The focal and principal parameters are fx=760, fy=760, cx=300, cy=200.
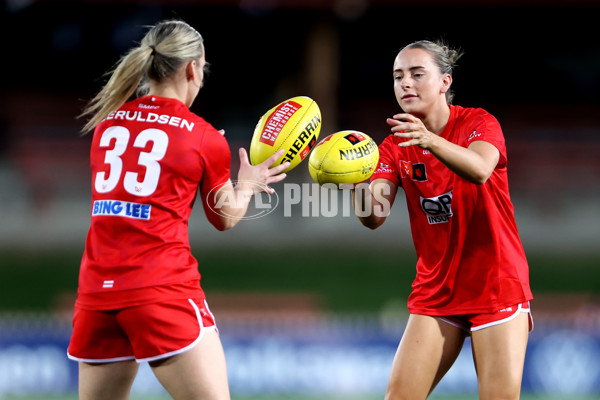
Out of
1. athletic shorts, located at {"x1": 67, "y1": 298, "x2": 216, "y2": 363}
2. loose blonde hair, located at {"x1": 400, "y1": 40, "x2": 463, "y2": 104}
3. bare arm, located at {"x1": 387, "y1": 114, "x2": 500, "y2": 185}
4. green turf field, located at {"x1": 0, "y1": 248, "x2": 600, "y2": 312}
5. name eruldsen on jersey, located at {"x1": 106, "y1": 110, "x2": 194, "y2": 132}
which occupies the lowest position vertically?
athletic shorts, located at {"x1": 67, "y1": 298, "x2": 216, "y2": 363}

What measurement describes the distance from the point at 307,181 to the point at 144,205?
29.5ft

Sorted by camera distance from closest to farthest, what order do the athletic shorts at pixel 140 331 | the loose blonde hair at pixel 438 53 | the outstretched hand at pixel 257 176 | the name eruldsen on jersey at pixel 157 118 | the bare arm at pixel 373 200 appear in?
the athletic shorts at pixel 140 331
the name eruldsen on jersey at pixel 157 118
the outstretched hand at pixel 257 176
the loose blonde hair at pixel 438 53
the bare arm at pixel 373 200

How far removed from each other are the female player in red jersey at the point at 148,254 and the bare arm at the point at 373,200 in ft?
3.17

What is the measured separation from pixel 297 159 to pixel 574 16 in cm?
1370

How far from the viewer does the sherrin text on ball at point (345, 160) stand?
12.6ft

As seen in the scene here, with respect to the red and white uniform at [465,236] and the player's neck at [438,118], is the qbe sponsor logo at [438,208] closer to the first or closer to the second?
the red and white uniform at [465,236]

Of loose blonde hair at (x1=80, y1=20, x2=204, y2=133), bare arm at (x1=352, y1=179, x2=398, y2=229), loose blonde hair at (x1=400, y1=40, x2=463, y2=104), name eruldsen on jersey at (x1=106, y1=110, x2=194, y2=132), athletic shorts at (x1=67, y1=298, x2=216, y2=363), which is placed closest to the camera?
athletic shorts at (x1=67, y1=298, x2=216, y2=363)

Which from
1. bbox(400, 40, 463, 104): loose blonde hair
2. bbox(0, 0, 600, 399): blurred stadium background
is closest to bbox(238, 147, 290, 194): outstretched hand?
bbox(400, 40, 463, 104): loose blonde hair

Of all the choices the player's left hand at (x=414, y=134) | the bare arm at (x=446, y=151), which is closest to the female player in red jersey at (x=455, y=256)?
the bare arm at (x=446, y=151)

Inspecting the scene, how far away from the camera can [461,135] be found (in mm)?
3822

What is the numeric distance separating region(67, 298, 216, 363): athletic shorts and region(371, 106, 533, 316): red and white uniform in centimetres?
128

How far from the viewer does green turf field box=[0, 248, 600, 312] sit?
1070 centimetres

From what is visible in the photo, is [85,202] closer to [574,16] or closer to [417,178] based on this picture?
[417,178]

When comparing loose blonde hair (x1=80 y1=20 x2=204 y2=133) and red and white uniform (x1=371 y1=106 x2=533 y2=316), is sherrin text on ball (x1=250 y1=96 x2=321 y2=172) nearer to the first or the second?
red and white uniform (x1=371 y1=106 x2=533 y2=316)
